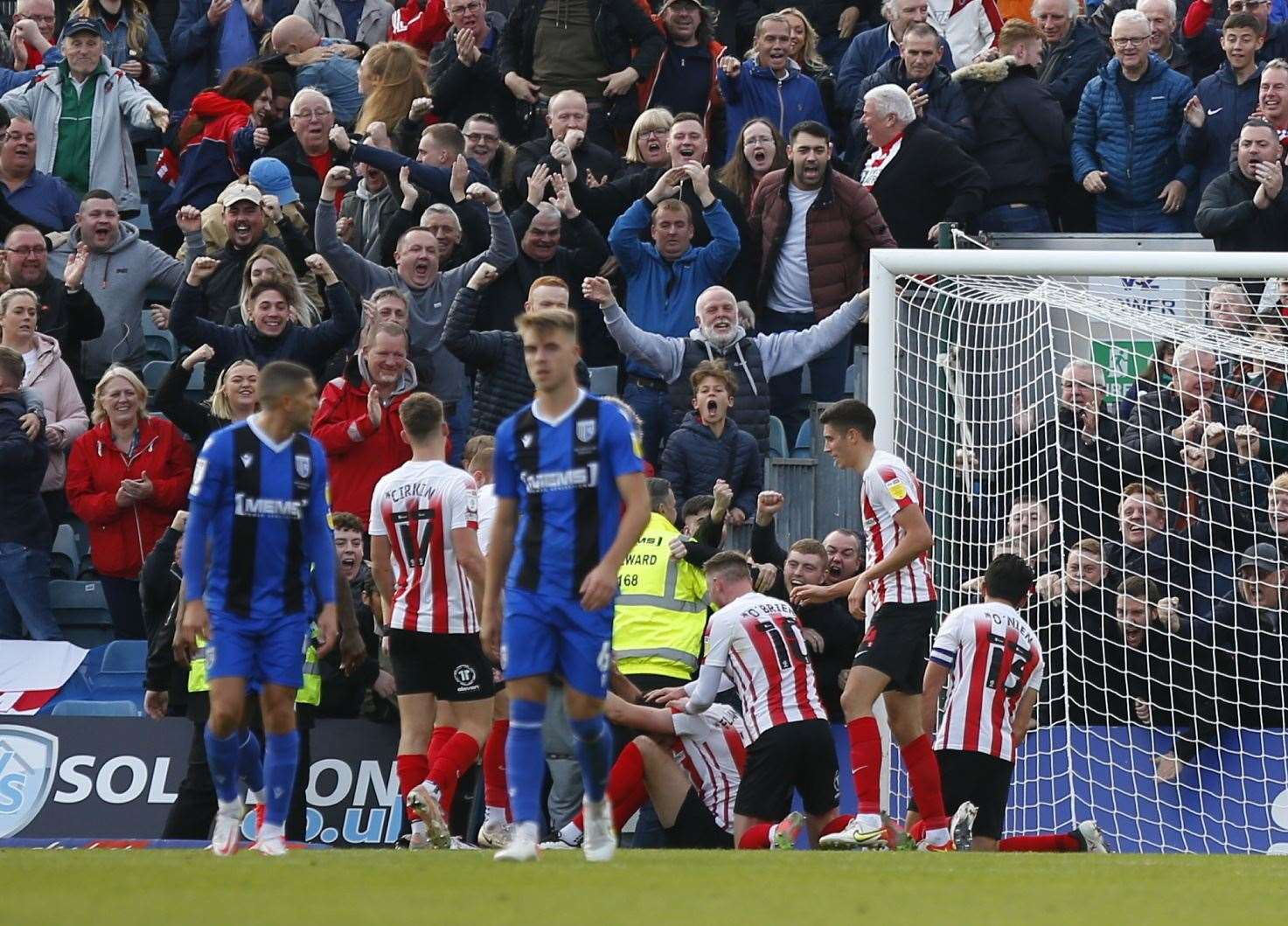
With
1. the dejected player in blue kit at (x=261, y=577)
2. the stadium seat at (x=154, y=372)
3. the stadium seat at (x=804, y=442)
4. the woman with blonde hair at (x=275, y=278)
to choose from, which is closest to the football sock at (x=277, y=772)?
the dejected player in blue kit at (x=261, y=577)

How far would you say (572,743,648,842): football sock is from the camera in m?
10.7

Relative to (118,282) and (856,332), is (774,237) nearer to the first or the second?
(856,332)

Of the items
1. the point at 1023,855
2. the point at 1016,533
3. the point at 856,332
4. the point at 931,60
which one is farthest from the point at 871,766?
the point at 931,60

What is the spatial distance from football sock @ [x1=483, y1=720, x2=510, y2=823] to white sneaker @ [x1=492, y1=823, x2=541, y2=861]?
245 cm

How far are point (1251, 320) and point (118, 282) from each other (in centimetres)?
765

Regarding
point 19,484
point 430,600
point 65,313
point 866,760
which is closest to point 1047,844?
point 866,760

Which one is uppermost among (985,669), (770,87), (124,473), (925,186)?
(770,87)

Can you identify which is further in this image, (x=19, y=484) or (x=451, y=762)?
(x=19, y=484)

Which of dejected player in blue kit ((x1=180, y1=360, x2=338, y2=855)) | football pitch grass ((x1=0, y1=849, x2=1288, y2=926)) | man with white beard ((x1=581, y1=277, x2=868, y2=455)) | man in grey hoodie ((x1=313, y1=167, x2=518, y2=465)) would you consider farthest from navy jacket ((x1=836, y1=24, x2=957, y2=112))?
football pitch grass ((x1=0, y1=849, x2=1288, y2=926))

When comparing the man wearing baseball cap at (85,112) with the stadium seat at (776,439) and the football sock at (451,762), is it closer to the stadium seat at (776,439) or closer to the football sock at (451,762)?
the stadium seat at (776,439)

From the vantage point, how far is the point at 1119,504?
1198cm

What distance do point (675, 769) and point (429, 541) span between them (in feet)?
6.13

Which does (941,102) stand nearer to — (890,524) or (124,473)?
(890,524)

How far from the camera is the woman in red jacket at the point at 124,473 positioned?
42.0 feet
